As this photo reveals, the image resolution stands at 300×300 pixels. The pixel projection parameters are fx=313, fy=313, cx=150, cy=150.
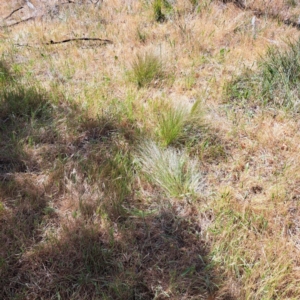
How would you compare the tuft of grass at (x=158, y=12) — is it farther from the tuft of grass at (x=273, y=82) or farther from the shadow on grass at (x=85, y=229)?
the shadow on grass at (x=85, y=229)

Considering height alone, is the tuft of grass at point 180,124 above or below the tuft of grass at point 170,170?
above

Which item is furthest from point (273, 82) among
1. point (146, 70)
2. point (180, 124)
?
point (146, 70)

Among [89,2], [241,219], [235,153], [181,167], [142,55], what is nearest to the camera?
[241,219]

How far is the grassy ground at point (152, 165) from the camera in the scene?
1.70 m

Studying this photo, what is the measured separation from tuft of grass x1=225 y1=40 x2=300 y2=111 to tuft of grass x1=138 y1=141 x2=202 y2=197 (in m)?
1.06

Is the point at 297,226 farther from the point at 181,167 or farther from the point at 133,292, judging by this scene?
the point at 133,292

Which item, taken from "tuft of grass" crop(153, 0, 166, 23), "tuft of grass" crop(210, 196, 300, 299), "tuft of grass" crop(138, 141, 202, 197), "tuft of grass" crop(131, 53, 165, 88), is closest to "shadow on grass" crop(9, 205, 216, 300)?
"tuft of grass" crop(210, 196, 300, 299)

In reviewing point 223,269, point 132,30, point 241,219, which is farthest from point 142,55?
point 223,269

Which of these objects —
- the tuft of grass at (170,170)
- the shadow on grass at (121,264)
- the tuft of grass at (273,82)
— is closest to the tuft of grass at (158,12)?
the tuft of grass at (273,82)

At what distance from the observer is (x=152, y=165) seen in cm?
223

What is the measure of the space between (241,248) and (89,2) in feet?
15.5

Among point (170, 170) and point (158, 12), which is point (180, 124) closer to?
point (170, 170)

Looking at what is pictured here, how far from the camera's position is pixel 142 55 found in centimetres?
335

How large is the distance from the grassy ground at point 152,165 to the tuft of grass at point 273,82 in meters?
0.01
